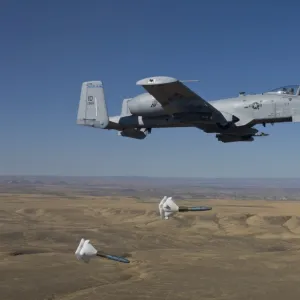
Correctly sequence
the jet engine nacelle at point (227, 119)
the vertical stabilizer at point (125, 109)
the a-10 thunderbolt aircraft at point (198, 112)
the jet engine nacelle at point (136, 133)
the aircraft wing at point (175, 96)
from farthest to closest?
1. the jet engine nacelle at point (136, 133)
2. the vertical stabilizer at point (125, 109)
3. the jet engine nacelle at point (227, 119)
4. the a-10 thunderbolt aircraft at point (198, 112)
5. the aircraft wing at point (175, 96)

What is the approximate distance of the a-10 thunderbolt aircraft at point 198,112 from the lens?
29656 millimetres

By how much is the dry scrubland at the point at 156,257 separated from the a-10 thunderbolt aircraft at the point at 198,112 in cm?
2671

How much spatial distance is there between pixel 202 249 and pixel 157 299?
29.0m

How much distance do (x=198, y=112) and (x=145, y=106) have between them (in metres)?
3.45

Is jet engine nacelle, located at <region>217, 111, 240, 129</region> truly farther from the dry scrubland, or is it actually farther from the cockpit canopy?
the dry scrubland

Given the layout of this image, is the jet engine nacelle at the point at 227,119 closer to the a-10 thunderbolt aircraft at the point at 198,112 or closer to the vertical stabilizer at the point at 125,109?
the a-10 thunderbolt aircraft at the point at 198,112

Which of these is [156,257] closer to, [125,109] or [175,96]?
[125,109]

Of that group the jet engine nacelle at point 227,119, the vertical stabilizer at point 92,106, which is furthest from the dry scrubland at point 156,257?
the jet engine nacelle at point 227,119

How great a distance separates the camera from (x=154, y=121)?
31.3 meters

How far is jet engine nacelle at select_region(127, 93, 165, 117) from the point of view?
1176 inches

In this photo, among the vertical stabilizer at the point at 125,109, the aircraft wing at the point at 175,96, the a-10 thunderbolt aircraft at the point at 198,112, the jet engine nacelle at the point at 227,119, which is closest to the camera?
the aircraft wing at the point at 175,96

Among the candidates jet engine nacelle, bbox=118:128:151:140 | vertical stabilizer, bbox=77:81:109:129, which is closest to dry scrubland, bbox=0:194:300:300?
jet engine nacelle, bbox=118:128:151:140

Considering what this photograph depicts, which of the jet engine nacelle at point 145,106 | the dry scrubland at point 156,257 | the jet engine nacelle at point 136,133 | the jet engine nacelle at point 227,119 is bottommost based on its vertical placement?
the dry scrubland at point 156,257

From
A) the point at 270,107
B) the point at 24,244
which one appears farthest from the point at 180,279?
the point at 270,107
